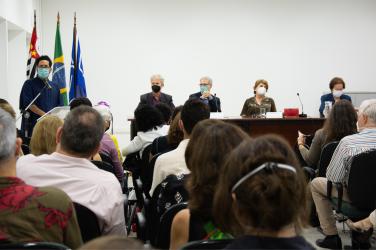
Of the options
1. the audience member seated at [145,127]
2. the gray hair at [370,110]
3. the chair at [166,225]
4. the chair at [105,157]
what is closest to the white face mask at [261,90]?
the audience member seated at [145,127]

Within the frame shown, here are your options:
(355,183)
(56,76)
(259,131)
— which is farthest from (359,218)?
(56,76)

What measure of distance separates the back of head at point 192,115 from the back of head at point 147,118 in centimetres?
99

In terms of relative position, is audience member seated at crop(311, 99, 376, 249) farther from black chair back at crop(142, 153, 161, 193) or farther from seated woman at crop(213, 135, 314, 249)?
seated woman at crop(213, 135, 314, 249)

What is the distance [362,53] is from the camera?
9812 millimetres

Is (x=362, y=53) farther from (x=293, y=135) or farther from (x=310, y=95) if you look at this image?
(x=293, y=135)

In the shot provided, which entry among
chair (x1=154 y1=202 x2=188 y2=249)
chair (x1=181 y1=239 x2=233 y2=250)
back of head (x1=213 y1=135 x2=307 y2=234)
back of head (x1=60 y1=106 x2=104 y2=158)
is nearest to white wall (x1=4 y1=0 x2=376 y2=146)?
back of head (x1=60 y1=106 x2=104 y2=158)

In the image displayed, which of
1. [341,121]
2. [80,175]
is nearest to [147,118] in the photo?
[341,121]

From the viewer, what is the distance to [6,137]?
5.80 ft

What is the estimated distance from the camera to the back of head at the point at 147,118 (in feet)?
13.9

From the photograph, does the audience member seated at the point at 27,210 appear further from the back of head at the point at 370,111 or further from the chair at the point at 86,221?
the back of head at the point at 370,111

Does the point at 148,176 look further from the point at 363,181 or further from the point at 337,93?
the point at 337,93

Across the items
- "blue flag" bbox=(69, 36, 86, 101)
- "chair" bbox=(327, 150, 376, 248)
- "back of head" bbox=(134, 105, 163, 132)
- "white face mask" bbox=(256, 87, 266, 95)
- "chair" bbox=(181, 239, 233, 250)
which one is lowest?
"chair" bbox=(327, 150, 376, 248)

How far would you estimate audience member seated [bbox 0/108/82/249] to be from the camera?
5.34 ft

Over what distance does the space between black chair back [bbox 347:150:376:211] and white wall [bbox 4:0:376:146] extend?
5.98m
